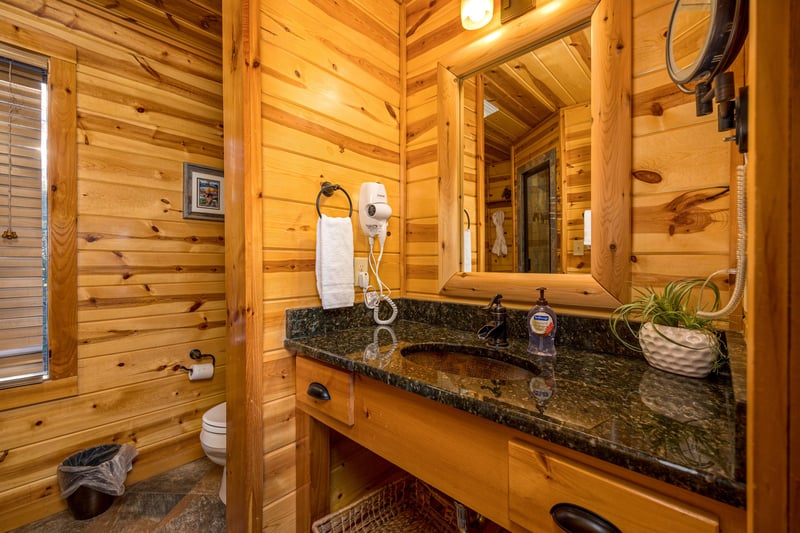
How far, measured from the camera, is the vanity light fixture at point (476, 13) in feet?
3.99

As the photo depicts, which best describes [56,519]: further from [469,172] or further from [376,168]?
[469,172]

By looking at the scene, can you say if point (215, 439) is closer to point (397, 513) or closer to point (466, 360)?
point (397, 513)

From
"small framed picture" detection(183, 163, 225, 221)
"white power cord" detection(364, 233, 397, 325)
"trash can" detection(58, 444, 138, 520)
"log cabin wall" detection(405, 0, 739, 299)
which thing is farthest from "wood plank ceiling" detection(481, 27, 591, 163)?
"trash can" detection(58, 444, 138, 520)

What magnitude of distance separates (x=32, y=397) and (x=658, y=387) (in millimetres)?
2348

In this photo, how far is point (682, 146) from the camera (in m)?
0.88

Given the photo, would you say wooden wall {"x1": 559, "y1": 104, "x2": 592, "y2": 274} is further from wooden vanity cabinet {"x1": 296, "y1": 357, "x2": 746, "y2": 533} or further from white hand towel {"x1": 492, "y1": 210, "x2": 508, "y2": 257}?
wooden vanity cabinet {"x1": 296, "y1": 357, "x2": 746, "y2": 533}

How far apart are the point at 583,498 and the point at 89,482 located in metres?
2.01

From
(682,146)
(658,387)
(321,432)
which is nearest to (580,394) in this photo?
(658,387)

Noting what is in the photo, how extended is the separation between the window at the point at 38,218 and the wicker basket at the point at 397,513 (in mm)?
1464

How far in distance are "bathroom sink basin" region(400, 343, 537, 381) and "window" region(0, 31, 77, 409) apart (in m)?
1.70

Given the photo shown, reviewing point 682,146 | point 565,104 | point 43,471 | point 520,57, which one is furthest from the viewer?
point 43,471

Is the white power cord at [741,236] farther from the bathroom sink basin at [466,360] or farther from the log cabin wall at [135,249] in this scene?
the log cabin wall at [135,249]

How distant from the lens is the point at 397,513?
125 cm

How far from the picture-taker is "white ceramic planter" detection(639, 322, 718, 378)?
72 centimetres
